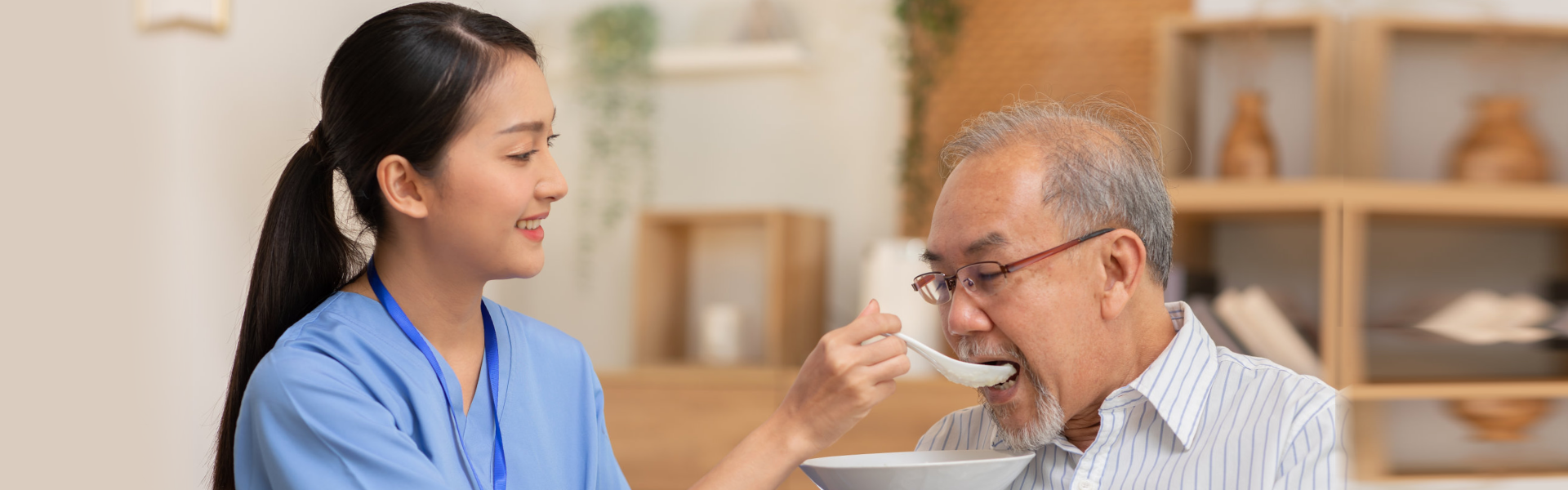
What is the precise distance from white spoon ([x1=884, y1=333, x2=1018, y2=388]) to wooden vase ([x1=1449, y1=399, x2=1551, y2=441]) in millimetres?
1784

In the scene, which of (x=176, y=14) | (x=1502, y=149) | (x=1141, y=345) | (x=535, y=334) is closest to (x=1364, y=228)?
(x=1502, y=149)

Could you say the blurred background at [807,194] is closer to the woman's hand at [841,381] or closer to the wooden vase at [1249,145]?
the wooden vase at [1249,145]

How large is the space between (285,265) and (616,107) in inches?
92.5

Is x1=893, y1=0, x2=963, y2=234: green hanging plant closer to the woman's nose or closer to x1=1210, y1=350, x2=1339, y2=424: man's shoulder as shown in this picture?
x1=1210, y1=350, x2=1339, y2=424: man's shoulder

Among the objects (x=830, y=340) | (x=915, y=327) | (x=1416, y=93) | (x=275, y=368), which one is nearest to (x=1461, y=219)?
(x=1416, y=93)

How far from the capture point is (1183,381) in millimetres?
1180

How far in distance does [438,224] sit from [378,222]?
0.11m

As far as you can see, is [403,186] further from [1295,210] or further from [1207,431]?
[1295,210]

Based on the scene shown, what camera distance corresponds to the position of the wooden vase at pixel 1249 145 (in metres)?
2.65

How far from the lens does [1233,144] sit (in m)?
2.68

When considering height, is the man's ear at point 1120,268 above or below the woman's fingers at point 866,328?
above

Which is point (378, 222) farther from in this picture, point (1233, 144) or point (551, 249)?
point (551, 249)

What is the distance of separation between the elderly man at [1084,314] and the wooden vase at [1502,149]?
5.07 feet

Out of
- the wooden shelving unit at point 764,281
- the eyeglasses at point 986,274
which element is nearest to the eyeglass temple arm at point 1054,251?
the eyeglasses at point 986,274
